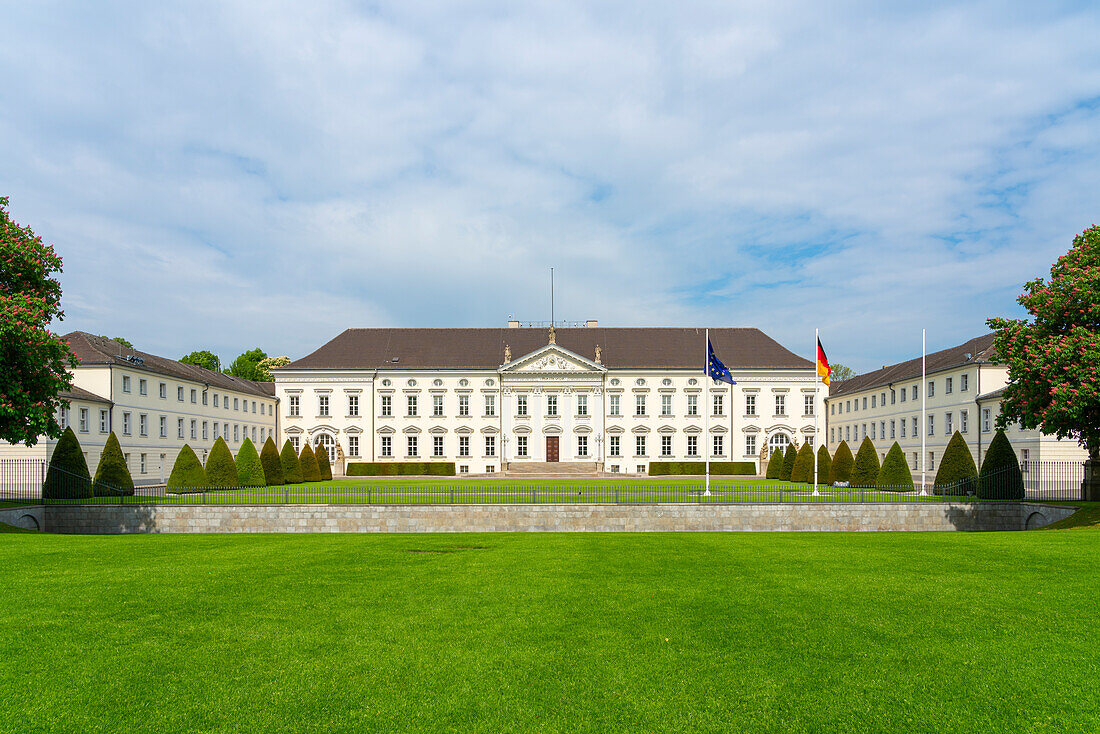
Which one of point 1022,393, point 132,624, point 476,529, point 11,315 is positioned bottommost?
point 476,529

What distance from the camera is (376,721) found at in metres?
7.44

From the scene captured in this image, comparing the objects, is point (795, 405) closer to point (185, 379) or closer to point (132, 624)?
point (185, 379)

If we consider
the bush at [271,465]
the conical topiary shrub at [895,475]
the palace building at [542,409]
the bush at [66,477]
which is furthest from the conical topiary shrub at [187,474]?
the conical topiary shrub at [895,475]

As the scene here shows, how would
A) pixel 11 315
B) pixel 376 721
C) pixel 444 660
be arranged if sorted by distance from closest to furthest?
pixel 376 721
pixel 444 660
pixel 11 315

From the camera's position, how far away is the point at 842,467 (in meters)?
45.6

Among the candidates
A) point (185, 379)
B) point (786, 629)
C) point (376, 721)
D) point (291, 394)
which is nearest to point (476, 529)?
point (786, 629)

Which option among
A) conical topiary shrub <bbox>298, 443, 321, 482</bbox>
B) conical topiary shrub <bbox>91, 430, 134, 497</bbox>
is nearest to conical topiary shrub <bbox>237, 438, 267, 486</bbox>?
conical topiary shrub <bbox>91, 430, 134, 497</bbox>

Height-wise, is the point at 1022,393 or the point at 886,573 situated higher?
the point at 1022,393

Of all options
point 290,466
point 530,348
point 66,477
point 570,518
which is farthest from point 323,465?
point 570,518

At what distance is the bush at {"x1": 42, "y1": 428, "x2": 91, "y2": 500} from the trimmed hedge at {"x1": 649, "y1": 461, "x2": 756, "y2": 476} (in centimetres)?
4489

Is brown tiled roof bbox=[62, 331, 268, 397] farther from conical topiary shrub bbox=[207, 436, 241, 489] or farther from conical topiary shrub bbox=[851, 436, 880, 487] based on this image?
conical topiary shrub bbox=[851, 436, 880, 487]

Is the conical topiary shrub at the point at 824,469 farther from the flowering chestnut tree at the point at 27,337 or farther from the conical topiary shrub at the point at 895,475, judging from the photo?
the flowering chestnut tree at the point at 27,337

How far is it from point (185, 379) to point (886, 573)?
55236 mm

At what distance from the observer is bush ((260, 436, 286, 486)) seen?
4828 centimetres
